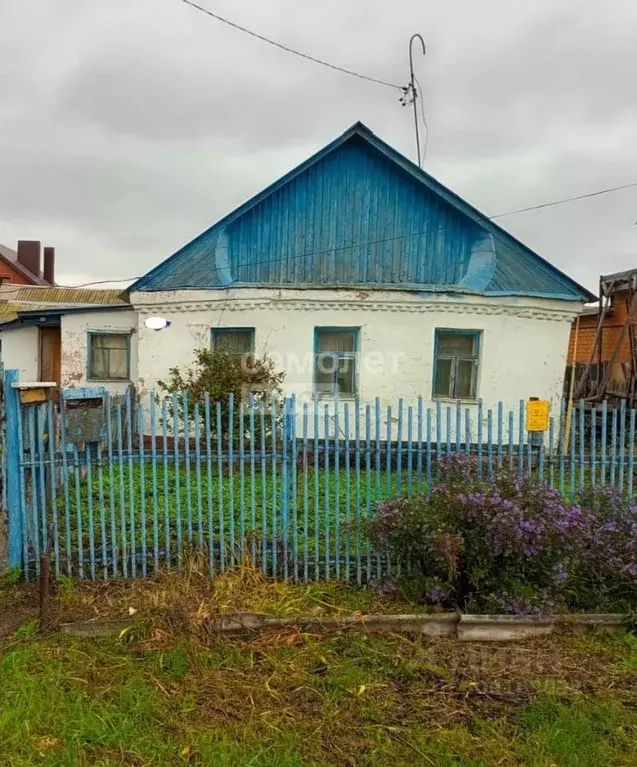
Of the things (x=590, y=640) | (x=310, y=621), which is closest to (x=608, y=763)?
(x=590, y=640)

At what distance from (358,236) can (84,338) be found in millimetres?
7110

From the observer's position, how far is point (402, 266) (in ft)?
34.8

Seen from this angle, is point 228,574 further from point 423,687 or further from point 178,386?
point 178,386

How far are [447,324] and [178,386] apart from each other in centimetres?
529

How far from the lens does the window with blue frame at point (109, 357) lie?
13.3m

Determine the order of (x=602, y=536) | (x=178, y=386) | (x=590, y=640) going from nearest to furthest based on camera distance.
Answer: (x=590, y=640), (x=602, y=536), (x=178, y=386)

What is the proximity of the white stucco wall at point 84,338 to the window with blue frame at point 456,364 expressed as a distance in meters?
7.18

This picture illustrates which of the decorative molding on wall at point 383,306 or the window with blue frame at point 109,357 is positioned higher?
the decorative molding on wall at point 383,306

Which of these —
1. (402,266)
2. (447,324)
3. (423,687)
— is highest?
(402,266)

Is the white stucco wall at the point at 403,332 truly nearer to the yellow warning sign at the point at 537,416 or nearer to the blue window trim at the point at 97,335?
the blue window trim at the point at 97,335

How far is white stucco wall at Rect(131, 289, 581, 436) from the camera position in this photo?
412 inches

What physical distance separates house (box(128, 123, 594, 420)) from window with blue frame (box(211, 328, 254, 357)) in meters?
0.03

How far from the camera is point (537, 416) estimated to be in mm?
5070

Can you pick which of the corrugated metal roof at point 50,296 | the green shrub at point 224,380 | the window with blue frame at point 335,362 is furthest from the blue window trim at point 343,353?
the corrugated metal roof at point 50,296
